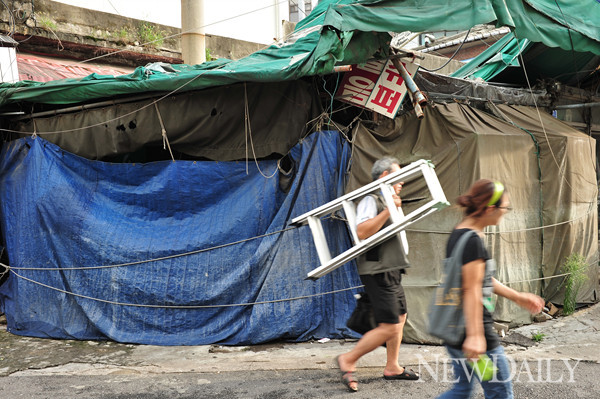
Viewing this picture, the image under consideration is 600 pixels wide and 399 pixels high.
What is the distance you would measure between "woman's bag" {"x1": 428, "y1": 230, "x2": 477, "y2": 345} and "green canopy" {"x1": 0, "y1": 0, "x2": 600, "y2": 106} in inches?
102

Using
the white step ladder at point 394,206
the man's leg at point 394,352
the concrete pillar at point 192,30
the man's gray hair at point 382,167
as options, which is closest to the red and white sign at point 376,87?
the man's gray hair at point 382,167

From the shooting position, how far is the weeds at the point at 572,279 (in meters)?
6.62

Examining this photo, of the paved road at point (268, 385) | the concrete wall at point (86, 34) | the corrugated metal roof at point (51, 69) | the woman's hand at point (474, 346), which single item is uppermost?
the concrete wall at point (86, 34)

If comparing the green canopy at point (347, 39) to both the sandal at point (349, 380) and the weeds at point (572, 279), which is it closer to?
the weeds at point (572, 279)

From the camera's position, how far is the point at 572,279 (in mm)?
6609

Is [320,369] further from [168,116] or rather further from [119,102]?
[119,102]

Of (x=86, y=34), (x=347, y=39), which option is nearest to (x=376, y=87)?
(x=347, y=39)

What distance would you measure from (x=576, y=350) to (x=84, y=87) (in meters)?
5.96

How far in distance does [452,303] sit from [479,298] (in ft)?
0.53

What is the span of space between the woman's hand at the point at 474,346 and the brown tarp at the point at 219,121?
11.6 ft

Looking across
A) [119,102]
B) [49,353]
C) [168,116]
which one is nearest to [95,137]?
[119,102]

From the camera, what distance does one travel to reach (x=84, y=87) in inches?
247

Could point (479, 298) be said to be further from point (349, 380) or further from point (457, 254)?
point (349, 380)

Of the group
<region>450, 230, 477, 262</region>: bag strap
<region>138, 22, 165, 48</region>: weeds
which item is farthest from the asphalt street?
<region>138, 22, 165, 48</region>: weeds
